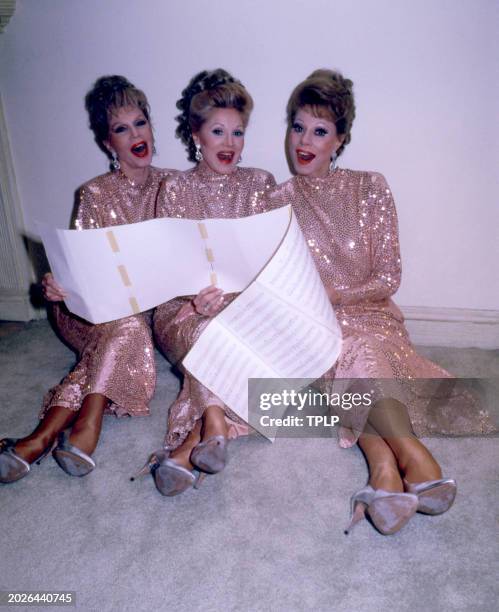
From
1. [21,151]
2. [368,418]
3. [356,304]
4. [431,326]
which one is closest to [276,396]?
[368,418]

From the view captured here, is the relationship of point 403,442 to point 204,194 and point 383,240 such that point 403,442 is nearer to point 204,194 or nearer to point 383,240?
point 383,240

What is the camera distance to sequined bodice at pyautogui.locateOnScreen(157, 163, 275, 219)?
1680mm

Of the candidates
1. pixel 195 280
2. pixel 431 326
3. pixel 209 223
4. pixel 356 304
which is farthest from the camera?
pixel 431 326

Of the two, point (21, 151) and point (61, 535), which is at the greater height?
point (21, 151)

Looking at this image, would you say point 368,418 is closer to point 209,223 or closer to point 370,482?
point 370,482

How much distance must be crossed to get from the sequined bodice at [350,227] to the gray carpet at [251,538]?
0.55m

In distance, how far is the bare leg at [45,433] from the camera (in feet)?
4.36

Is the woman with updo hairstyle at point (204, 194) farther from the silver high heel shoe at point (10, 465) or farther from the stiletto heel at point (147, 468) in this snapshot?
the silver high heel shoe at point (10, 465)

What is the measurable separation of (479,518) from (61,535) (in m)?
0.99

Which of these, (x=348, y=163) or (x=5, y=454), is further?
(x=348, y=163)

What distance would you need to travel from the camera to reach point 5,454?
1291mm

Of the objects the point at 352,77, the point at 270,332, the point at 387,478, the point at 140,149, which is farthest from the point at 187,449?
the point at 352,77

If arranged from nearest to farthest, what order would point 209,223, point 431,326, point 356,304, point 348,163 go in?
point 209,223 → point 356,304 → point 348,163 → point 431,326

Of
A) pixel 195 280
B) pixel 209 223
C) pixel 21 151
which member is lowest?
pixel 195 280
